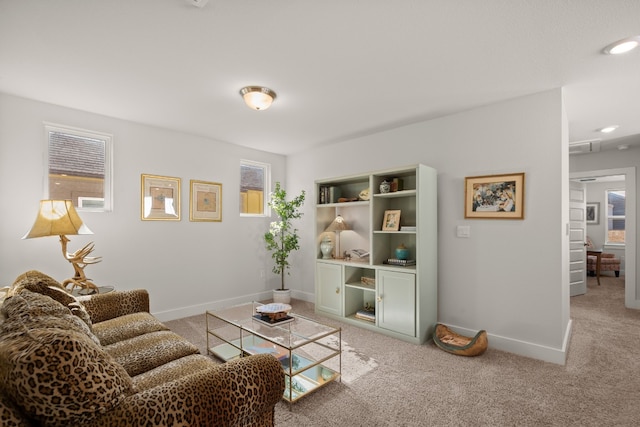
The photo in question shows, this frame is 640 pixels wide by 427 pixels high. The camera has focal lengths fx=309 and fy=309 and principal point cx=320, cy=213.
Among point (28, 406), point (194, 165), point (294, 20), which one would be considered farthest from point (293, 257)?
point (28, 406)

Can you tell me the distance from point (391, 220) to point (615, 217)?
7.46 meters

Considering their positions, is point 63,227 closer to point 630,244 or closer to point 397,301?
point 397,301

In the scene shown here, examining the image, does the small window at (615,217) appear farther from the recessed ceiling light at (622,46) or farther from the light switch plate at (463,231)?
the recessed ceiling light at (622,46)

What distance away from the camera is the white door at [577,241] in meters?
5.33

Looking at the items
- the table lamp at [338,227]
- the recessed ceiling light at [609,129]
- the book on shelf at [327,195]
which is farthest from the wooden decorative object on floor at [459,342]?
the recessed ceiling light at [609,129]

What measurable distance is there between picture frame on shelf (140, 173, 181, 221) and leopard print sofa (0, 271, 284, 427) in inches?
82.1

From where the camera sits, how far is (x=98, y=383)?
103 centimetres

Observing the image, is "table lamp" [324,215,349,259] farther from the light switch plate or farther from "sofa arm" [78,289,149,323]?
"sofa arm" [78,289,149,323]

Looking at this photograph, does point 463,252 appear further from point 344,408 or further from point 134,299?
point 134,299

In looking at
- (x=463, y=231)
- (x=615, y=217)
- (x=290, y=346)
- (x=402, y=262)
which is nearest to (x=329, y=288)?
(x=402, y=262)

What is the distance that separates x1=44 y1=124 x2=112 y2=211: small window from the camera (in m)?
3.22

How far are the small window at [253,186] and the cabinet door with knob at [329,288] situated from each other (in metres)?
1.53

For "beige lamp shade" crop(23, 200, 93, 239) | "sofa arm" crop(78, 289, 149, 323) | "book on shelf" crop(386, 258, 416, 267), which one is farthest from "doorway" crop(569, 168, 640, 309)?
"beige lamp shade" crop(23, 200, 93, 239)

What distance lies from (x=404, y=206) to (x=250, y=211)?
96.8 inches
